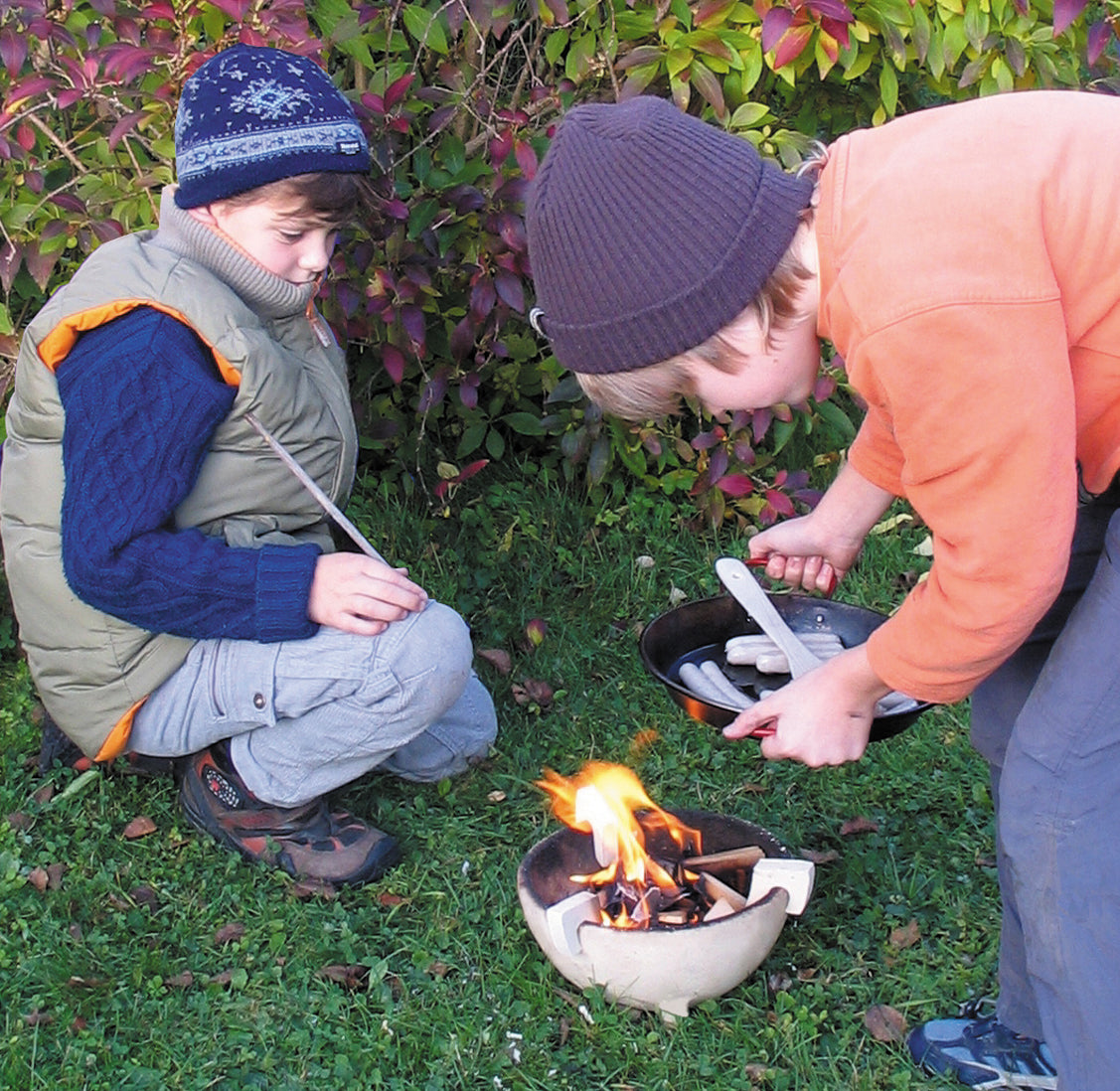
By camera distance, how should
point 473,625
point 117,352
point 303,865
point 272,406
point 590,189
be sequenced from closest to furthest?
point 590,189, point 117,352, point 272,406, point 303,865, point 473,625

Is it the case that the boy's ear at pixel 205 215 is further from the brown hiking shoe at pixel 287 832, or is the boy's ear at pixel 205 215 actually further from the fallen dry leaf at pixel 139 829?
the fallen dry leaf at pixel 139 829

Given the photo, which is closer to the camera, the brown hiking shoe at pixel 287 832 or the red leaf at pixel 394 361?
the brown hiking shoe at pixel 287 832

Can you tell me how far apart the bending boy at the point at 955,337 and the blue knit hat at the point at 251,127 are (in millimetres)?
894

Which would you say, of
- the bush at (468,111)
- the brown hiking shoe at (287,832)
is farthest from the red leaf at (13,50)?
the brown hiking shoe at (287,832)

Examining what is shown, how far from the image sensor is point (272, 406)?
9.06 feet

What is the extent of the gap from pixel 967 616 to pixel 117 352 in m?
1.61

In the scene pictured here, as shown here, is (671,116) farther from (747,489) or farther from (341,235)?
(747,489)

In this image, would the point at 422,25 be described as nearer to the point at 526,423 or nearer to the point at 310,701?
the point at 526,423

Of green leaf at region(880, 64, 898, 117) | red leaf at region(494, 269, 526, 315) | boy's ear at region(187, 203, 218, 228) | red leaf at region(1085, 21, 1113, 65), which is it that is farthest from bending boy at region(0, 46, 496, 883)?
red leaf at region(1085, 21, 1113, 65)

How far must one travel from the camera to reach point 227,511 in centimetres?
281

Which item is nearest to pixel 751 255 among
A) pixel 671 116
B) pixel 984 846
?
pixel 671 116

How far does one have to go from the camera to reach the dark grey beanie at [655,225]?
5.85 feet

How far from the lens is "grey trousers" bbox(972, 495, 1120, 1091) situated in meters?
1.88

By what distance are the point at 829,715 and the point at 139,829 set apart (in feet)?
5.70
